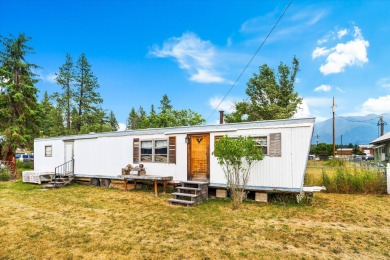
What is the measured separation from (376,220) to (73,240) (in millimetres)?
8163

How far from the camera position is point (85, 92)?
29703 mm

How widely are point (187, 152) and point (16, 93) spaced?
1774 centimetres

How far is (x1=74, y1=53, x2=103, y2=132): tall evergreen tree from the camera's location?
2936cm

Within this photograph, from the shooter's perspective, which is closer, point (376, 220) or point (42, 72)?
point (376, 220)

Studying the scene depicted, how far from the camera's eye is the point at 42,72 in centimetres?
2328

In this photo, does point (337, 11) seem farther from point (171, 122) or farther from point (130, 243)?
point (171, 122)

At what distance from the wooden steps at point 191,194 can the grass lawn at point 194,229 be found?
355 mm

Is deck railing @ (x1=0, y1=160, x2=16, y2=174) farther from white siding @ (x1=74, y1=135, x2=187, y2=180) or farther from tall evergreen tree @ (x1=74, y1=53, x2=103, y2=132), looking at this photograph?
tall evergreen tree @ (x1=74, y1=53, x2=103, y2=132)

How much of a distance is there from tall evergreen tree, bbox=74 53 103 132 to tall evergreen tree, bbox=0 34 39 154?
7.50 metres

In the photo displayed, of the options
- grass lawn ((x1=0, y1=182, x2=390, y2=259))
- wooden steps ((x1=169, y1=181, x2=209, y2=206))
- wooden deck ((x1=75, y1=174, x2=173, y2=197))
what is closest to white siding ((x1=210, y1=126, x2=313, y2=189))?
grass lawn ((x1=0, y1=182, x2=390, y2=259))

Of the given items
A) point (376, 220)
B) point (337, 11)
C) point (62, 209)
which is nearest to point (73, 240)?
point (62, 209)

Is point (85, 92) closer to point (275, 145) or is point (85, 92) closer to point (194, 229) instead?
point (275, 145)

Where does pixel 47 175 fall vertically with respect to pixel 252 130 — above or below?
below

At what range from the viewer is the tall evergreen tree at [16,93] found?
20.2 m
